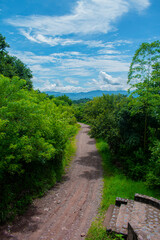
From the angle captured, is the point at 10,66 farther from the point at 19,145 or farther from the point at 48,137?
the point at 19,145

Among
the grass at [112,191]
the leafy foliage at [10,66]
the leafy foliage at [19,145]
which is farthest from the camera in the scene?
the leafy foliage at [10,66]

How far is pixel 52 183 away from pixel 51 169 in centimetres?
106

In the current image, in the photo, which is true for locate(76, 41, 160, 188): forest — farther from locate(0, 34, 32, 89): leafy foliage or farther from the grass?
locate(0, 34, 32, 89): leafy foliage

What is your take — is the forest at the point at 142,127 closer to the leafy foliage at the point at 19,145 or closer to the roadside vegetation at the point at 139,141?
the roadside vegetation at the point at 139,141

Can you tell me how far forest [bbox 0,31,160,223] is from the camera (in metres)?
7.98

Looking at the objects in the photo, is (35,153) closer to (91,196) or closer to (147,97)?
(91,196)

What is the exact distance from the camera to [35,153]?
9.15 meters

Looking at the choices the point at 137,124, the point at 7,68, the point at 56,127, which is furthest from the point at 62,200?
the point at 7,68

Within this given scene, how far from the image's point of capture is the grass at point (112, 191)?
746cm

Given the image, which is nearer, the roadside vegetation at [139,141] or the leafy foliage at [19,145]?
the leafy foliage at [19,145]

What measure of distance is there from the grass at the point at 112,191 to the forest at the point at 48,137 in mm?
717

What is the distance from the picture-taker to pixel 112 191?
1118 centimetres

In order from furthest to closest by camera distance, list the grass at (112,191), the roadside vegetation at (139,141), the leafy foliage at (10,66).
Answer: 1. the leafy foliage at (10,66)
2. the roadside vegetation at (139,141)
3. the grass at (112,191)

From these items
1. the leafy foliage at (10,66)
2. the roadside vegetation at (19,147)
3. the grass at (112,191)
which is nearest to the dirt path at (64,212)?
the grass at (112,191)
